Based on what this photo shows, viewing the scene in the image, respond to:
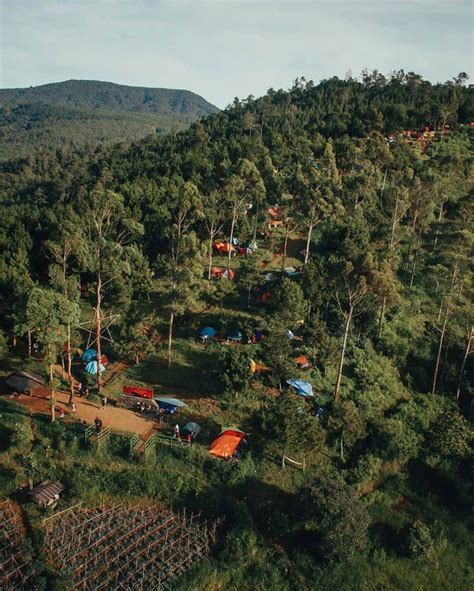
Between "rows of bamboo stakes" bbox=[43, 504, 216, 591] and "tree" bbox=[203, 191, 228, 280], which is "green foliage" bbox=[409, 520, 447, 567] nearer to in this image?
"rows of bamboo stakes" bbox=[43, 504, 216, 591]

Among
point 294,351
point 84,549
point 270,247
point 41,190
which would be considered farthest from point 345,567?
point 41,190

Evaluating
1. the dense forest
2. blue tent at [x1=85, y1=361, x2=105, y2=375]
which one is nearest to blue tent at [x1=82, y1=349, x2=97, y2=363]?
the dense forest

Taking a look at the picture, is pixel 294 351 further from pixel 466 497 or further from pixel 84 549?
pixel 84 549

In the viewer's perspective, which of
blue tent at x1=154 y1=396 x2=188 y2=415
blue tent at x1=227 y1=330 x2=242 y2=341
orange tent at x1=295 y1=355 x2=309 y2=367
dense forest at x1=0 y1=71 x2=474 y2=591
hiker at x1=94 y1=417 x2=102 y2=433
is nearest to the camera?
dense forest at x1=0 y1=71 x2=474 y2=591

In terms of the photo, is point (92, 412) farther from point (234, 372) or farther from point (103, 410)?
point (234, 372)

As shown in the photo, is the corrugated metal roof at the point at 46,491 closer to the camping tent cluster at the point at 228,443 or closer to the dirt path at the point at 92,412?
the dirt path at the point at 92,412

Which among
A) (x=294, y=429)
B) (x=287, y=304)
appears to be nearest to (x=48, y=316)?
(x=294, y=429)

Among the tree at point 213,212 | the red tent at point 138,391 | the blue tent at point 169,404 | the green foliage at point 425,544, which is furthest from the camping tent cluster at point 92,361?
the green foliage at point 425,544
